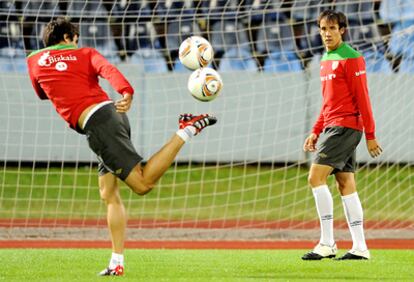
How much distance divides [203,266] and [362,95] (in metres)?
1.86

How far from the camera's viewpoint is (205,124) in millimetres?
7680

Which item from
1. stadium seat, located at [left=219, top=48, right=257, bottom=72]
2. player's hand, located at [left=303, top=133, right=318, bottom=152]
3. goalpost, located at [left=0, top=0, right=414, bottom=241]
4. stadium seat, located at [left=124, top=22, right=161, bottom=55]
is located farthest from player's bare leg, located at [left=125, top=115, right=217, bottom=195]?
stadium seat, located at [left=219, top=48, right=257, bottom=72]

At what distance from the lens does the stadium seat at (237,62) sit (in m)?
18.0

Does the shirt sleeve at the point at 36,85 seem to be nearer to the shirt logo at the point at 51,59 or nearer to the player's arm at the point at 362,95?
the shirt logo at the point at 51,59

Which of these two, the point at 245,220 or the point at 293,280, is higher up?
the point at 293,280

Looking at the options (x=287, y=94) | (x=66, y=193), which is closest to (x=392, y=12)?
(x=287, y=94)

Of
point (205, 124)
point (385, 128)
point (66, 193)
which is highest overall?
point (205, 124)

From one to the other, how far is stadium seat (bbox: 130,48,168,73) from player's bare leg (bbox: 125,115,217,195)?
882 cm

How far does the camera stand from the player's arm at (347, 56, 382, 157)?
831 centimetres

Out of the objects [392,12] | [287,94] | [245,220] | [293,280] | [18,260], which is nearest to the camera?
[293,280]

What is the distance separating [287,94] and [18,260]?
9856 millimetres

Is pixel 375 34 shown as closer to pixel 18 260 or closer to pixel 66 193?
pixel 66 193

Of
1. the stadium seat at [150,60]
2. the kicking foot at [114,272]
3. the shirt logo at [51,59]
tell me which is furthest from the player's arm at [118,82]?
the stadium seat at [150,60]

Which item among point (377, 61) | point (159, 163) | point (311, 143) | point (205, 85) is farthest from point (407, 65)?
point (159, 163)
